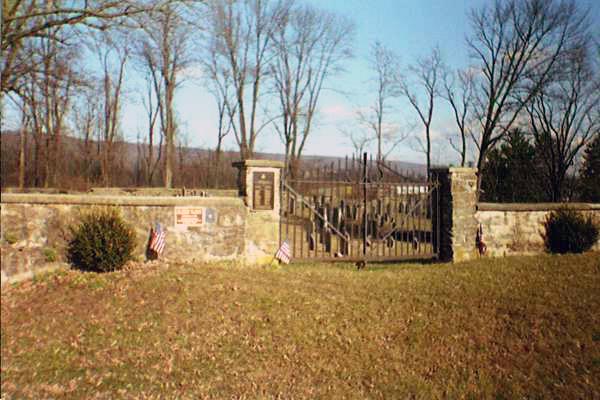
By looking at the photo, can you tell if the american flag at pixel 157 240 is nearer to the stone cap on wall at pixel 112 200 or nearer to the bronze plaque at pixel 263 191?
the stone cap on wall at pixel 112 200

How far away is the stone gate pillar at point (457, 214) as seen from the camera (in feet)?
28.6

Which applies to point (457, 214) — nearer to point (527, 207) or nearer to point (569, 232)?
point (527, 207)

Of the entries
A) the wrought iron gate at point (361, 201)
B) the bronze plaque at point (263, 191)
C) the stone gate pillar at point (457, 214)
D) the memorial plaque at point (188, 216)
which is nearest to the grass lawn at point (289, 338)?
the memorial plaque at point (188, 216)

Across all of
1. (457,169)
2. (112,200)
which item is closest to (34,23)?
(112,200)

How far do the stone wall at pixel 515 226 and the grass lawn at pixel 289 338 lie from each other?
9.13ft

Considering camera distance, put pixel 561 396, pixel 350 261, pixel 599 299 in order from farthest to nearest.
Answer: pixel 350 261 < pixel 599 299 < pixel 561 396

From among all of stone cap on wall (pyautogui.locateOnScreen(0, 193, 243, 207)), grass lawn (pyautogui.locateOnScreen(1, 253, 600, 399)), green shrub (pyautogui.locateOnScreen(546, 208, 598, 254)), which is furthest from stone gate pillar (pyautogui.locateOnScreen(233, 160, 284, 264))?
green shrub (pyautogui.locateOnScreen(546, 208, 598, 254))

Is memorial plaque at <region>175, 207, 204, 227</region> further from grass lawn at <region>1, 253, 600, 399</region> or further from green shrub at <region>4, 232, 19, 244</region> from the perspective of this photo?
green shrub at <region>4, 232, 19, 244</region>

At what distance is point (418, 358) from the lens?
4184 millimetres

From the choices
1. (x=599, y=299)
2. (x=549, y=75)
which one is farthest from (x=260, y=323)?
(x=549, y=75)

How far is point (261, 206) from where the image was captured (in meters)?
7.57

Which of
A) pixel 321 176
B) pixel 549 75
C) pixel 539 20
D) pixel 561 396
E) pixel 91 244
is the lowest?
pixel 561 396

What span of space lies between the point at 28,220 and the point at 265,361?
4.18 meters

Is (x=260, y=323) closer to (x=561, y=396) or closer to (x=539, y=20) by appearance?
(x=561, y=396)
